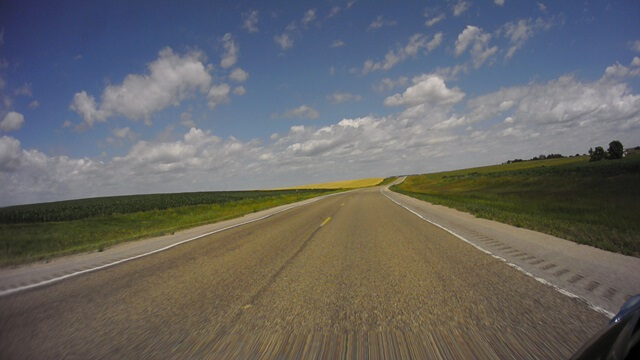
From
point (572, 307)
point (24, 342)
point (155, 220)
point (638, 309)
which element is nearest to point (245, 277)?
point (24, 342)

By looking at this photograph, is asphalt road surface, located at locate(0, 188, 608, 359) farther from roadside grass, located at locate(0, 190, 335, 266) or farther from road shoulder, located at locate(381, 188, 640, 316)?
roadside grass, located at locate(0, 190, 335, 266)

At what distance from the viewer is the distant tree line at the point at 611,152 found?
203 feet

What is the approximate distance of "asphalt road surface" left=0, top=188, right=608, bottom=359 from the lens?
2686mm

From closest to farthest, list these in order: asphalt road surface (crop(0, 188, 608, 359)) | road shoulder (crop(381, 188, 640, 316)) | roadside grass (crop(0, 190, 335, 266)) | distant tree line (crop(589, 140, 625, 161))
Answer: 1. asphalt road surface (crop(0, 188, 608, 359))
2. road shoulder (crop(381, 188, 640, 316))
3. roadside grass (crop(0, 190, 335, 266))
4. distant tree line (crop(589, 140, 625, 161))

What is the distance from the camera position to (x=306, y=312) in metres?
3.46

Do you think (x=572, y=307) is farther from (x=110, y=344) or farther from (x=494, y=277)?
(x=110, y=344)

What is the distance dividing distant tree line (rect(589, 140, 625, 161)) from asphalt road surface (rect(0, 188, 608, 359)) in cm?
7833

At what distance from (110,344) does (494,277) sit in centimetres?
460

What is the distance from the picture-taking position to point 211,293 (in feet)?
14.2

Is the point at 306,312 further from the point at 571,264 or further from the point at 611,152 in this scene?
the point at 611,152

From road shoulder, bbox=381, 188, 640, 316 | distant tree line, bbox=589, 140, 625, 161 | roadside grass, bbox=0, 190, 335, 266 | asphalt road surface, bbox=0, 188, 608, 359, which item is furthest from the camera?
distant tree line, bbox=589, 140, 625, 161

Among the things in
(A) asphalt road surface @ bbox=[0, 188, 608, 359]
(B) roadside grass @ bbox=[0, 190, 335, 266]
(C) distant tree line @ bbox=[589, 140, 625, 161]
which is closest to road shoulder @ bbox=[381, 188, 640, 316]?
(A) asphalt road surface @ bbox=[0, 188, 608, 359]

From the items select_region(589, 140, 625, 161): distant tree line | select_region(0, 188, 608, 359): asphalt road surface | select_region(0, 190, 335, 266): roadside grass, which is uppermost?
select_region(589, 140, 625, 161): distant tree line

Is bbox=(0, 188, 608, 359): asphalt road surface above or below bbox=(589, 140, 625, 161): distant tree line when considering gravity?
below
